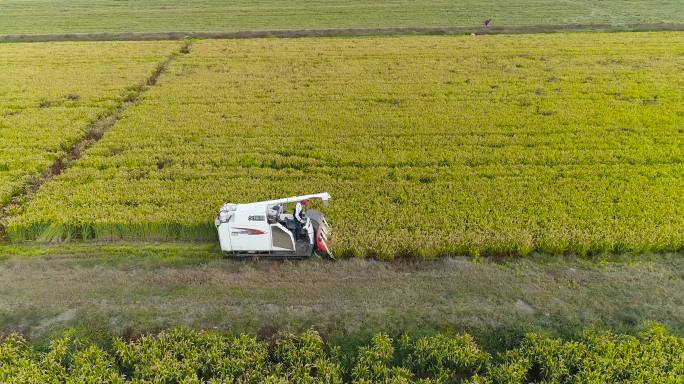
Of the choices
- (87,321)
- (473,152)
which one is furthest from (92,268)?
(473,152)

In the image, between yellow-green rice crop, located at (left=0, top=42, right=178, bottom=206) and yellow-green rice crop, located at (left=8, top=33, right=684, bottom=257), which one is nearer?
yellow-green rice crop, located at (left=8, top=33, right=684, bottom=257)

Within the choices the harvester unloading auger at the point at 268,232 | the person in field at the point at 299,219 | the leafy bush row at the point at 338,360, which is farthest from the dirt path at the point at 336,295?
the person in field at the point at 299,219

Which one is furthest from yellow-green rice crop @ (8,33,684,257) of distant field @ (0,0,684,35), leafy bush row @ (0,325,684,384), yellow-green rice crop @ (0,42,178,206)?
distant field @ (0,0,684,35)

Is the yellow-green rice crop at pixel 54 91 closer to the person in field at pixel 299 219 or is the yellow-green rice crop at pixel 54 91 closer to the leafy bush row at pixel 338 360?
the leafy bush row at pixel 338 360

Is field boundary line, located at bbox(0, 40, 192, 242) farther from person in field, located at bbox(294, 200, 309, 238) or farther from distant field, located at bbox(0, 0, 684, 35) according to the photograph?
distant field, located at bbox(0, 0, 684, 35)

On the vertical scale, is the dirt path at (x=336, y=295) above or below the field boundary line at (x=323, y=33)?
below
